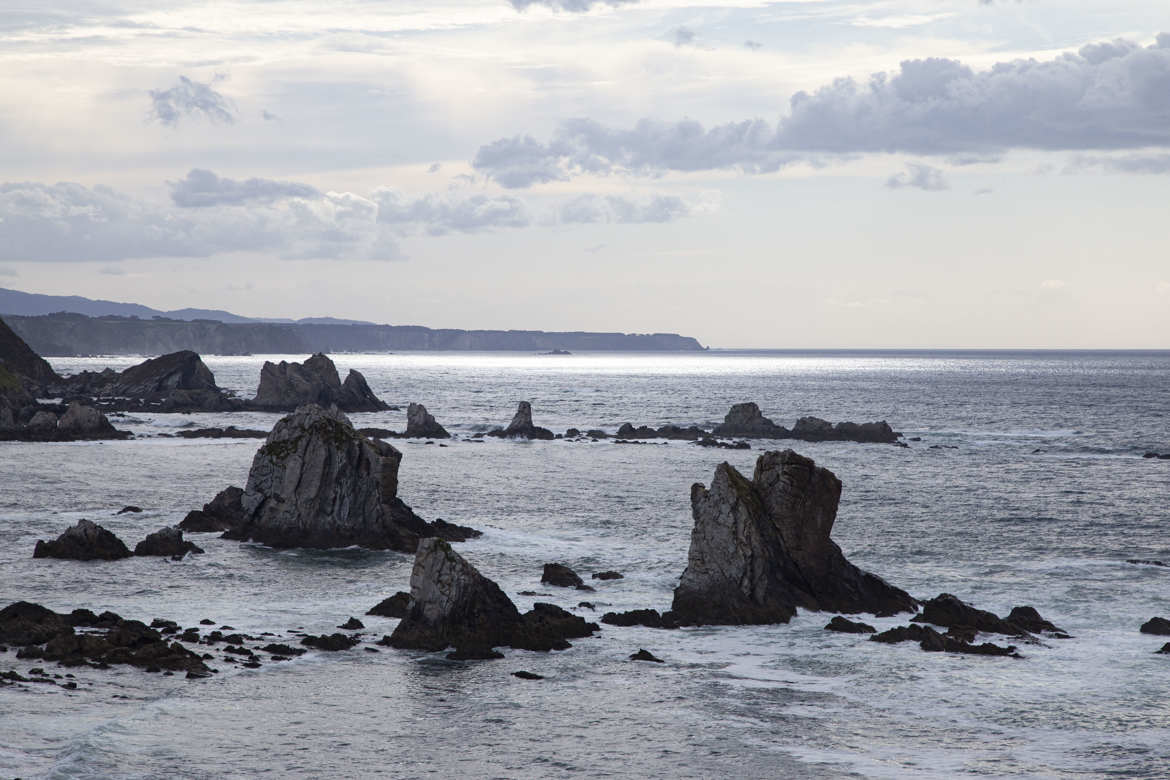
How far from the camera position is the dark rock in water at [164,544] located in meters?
53.8

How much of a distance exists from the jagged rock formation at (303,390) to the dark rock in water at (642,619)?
363ft

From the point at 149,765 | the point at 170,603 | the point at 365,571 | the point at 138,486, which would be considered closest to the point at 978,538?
the point at 365,571

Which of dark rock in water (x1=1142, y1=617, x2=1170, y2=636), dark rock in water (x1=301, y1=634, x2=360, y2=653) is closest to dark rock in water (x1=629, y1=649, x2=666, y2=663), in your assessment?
dark rock in water (x1=301, y1=634, x2=360, y2=653)

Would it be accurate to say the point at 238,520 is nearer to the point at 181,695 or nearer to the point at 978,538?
the point at 181,695

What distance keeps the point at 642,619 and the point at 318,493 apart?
75.7ft

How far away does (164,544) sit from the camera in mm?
53906

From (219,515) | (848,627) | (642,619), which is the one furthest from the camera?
(219,515)

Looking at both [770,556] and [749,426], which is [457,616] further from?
[749,426]

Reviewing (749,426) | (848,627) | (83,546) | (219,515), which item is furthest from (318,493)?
(749,426)

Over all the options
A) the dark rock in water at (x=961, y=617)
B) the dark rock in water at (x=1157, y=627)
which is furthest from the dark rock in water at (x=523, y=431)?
the dark rock in water at (x=1157, y=627)

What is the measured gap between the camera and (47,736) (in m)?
28.5

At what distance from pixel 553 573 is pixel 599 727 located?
19000 millimetres

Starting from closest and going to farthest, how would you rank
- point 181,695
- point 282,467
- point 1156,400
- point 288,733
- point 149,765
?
point 149,765
point 288,733
point 181,695
point 282,467
point 1156,400

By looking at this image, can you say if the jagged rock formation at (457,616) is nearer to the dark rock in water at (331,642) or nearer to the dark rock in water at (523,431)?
the dark rock in water at (331,642)
